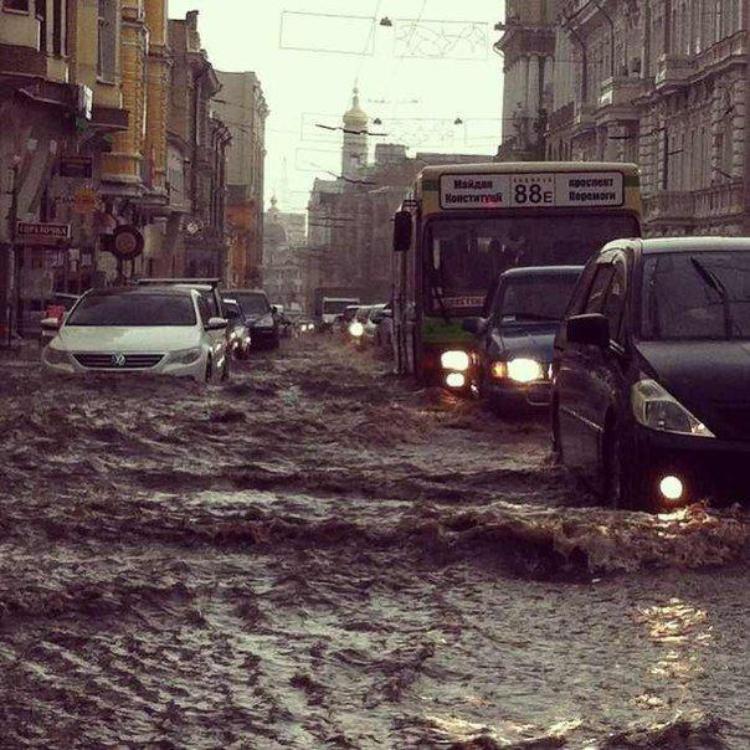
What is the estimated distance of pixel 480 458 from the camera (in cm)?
1580

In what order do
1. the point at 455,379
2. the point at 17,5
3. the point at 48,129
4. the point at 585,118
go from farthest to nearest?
the point at 585,118, the point at 48,129, the point at 17,5, the point at 455,379

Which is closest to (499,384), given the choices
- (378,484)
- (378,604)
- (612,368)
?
(378,484)

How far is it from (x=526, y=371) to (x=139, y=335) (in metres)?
6.08

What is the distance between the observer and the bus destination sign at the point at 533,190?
74.2 feet

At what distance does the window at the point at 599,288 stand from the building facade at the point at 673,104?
4241 centimetres

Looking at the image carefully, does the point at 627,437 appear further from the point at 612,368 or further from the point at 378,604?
the point at 378,604

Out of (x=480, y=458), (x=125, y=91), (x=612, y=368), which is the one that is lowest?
(x=480, y=458)

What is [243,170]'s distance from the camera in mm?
157000

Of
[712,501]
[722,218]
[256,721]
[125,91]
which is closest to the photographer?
[256,721]

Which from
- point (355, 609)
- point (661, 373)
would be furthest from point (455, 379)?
point (355, 609)

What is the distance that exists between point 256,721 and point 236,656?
3.58 feet

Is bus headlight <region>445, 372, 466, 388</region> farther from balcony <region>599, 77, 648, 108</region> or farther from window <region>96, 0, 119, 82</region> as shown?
balcony <region>599, 77, 648, 108</region>

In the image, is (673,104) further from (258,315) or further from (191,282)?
(191,282)

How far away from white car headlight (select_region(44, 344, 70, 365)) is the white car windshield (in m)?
1.00
